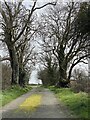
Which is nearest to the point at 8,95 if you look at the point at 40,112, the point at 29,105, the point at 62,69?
the point at 29,105

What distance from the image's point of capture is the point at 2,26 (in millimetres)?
43812

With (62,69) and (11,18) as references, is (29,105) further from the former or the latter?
(62,69)

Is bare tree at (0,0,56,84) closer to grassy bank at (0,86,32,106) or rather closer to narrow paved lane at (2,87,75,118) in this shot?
grassy bank at (0,86,32,106)

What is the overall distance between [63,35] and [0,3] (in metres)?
16.4

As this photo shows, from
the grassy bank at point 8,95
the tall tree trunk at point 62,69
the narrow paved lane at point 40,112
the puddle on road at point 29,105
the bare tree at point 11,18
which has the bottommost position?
the narrow paved lane at point 40,112

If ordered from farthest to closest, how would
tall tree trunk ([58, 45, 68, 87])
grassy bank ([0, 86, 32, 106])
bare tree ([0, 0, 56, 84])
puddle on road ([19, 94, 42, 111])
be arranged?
tall tree trunk ([58, 45, 68, 87]) < bare tree ([0, 0, 56, 84]) < grassy bank ([0, 86, 32, 106]) < puddle on road ([19, 94, 42, 111])

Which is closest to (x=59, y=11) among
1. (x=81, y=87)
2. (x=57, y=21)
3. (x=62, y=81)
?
(x=57, y=21)

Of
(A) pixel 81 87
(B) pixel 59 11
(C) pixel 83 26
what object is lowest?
(A) pixel 81 87

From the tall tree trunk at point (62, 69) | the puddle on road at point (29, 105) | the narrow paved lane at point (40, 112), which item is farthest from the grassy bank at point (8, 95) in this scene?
the tall tree trunk at point (62, 69)

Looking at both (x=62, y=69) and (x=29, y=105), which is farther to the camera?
(x=62, y=69)

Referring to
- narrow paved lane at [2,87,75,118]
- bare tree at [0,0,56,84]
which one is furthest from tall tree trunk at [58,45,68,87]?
narrow paved lane at [2,87,75,118]

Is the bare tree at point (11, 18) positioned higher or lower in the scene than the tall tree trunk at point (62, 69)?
higher

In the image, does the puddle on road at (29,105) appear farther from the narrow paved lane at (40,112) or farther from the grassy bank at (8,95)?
the grassy bank at (8,95)

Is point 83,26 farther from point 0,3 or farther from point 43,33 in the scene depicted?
point 43,33
